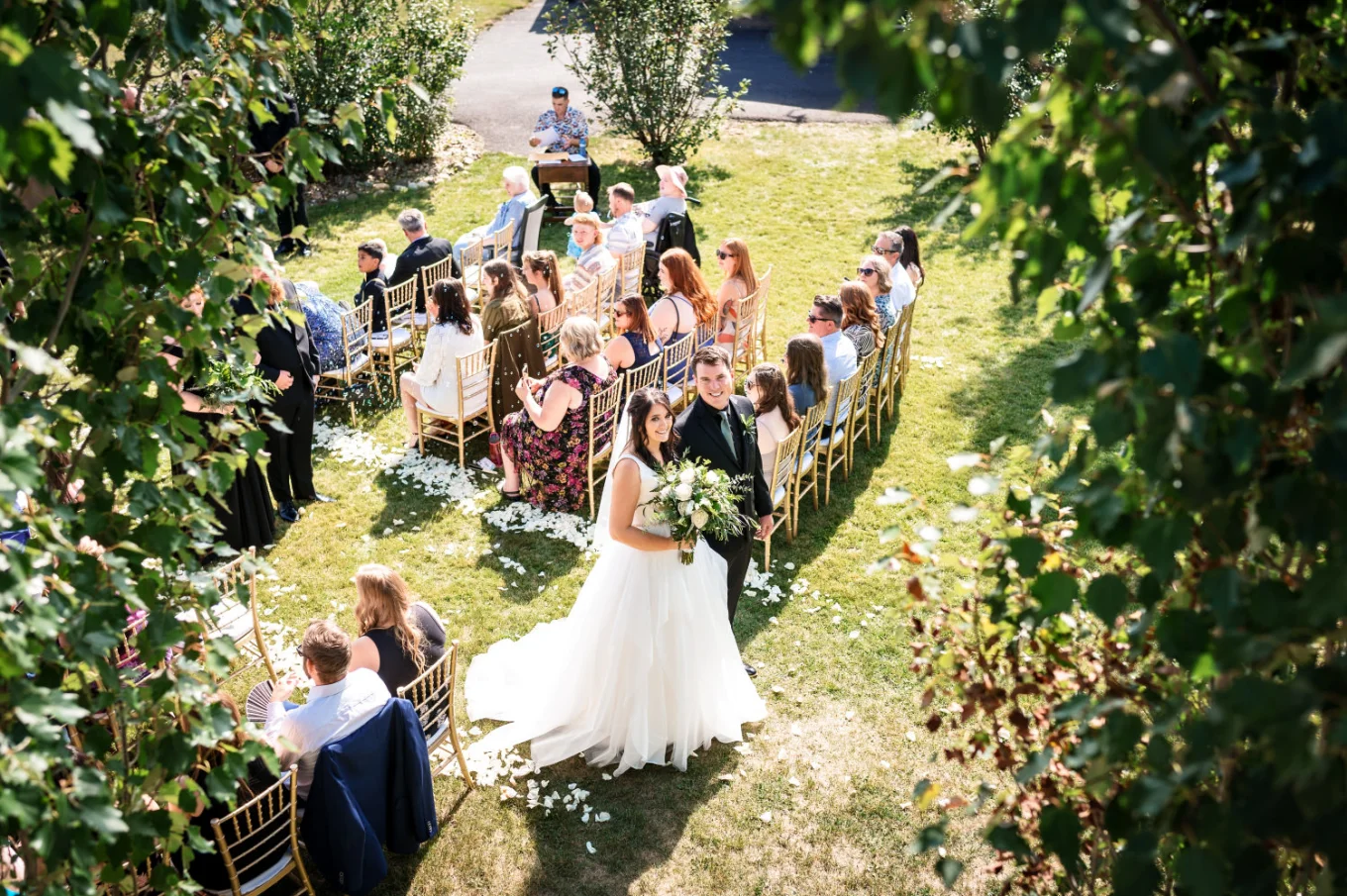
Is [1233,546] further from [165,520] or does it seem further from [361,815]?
[361,815]

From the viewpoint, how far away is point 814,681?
259 inches

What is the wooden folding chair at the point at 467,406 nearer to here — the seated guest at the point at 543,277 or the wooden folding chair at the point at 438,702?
the seated guest at the point at 543,277

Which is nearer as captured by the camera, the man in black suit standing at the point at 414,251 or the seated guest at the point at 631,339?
the seated guest at the point at 631,339

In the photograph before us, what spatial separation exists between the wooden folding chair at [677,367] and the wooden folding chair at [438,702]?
369 centimetres

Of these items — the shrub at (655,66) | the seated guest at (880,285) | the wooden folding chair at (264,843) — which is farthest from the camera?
the shrub at (655,66)

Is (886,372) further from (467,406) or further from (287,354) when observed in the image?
(287,354)

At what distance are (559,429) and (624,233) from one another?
12.0 feet

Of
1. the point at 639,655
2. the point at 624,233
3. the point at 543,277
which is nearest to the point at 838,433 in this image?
the point at 543,277

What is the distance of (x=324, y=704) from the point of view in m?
4.89

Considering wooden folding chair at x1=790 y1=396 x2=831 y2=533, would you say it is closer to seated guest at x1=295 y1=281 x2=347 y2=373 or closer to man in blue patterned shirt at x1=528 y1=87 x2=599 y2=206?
seated guest at x1=295 y1=281 x2=347 y2=373

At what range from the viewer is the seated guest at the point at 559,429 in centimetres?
784

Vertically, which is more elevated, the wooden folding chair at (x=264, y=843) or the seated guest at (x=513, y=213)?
the seated guest at (x=513, y=213)

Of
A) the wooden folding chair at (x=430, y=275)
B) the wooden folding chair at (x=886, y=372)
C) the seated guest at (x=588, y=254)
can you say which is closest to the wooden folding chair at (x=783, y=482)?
the wooden folding chair at (x=886, y=372)

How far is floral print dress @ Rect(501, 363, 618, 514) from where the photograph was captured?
7953 mm
